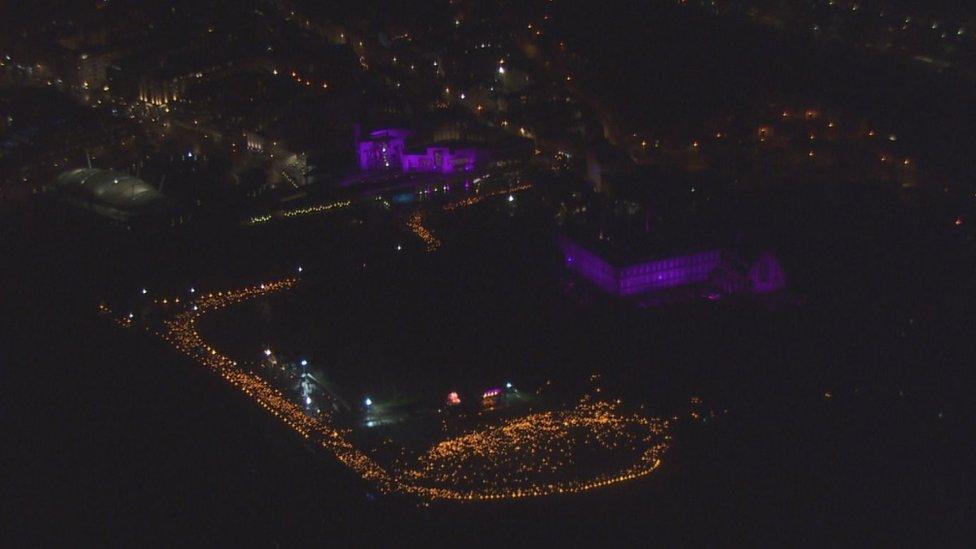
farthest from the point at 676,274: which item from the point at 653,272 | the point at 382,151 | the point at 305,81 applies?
the point at 305,81

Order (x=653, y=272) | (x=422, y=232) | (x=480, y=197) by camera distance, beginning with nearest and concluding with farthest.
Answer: (x=653, y=272)
(x=422, y=232)
(x=480, y=197)

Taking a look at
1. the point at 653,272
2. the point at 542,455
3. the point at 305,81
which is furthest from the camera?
the point at 305,81

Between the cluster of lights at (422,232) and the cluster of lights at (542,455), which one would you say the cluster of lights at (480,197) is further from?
the cluster of lights at (542,455)

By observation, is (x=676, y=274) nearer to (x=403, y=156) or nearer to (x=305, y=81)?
(x=403, y=156)

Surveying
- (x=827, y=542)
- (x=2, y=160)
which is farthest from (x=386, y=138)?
(x=827, y=542)

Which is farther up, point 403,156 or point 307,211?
point 403,156

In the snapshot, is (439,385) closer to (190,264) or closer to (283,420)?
(283,420)

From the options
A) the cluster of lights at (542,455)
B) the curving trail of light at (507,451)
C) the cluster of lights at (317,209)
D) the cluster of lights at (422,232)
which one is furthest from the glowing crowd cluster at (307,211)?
the cluster of lights at (542,455)
